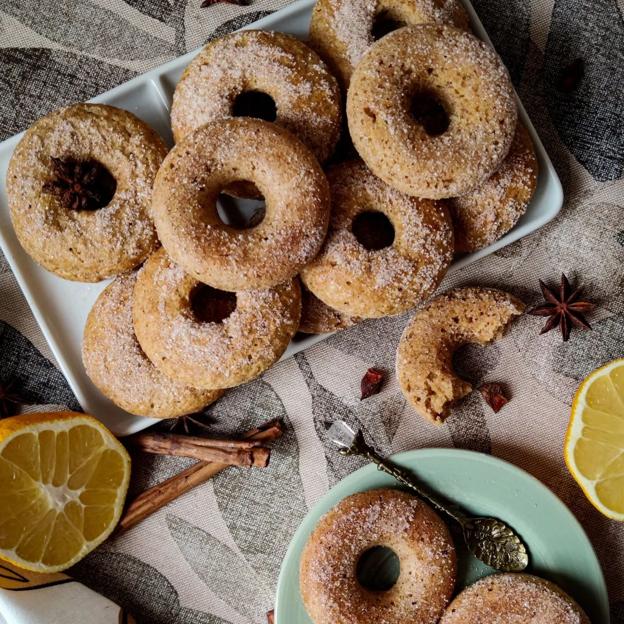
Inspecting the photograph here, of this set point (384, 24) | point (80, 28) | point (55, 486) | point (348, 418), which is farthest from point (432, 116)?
point (55, 486)

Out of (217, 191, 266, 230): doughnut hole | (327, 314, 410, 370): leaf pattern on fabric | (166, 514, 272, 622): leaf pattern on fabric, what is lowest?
(166, 514, 272, 622): leaf pattern on fabric

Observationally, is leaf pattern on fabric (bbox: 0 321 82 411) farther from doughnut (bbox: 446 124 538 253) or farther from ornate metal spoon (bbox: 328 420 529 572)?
doughnut (bbox: 446 124 538 253)

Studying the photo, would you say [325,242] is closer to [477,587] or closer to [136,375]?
[136,375]

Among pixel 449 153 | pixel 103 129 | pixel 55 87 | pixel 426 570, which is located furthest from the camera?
pixel 55 87

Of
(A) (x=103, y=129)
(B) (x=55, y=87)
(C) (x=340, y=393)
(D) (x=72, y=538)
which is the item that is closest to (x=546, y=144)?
(C) (x=340, y=393)

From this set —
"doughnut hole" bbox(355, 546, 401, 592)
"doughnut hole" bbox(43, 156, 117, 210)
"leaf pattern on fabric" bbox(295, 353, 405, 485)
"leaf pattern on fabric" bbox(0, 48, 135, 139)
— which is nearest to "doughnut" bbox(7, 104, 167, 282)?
"doughnut hole" bbox(43, 156, 117, 210)

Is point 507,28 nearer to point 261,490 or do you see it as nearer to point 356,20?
point 356,20

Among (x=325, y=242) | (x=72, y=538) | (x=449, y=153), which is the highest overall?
(x=449, y=153)
